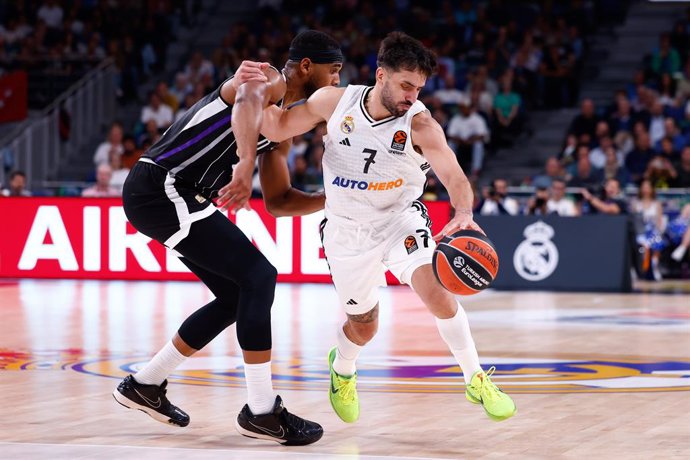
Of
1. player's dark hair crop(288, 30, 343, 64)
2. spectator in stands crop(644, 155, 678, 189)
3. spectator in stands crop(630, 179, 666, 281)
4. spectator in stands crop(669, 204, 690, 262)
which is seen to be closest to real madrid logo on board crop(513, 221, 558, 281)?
spectator in stands crop(630, 179, 666, 281)

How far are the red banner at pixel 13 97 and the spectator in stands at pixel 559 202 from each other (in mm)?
10404

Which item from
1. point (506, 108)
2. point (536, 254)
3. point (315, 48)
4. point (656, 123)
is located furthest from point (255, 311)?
point (506, 108)

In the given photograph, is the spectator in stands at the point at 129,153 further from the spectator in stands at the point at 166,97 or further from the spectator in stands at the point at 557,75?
the spectator in stands at the point at 557,75

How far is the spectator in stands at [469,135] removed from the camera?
Result: 67.7 feet

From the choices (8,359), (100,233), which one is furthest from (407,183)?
(100,233)

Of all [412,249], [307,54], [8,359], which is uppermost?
[307,54]

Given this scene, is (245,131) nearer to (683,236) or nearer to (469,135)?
(683,236)

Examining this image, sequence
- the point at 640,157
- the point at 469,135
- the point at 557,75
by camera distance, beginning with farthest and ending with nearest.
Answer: the point at 557,75 < the point at 469,135 < the point at 640,157

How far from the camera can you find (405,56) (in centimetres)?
611

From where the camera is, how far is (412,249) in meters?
6.32

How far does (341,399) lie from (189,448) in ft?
3.37

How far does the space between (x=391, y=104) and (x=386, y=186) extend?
41 cm

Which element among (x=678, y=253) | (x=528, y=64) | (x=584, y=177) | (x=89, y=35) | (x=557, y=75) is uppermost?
(x=89, y=35)

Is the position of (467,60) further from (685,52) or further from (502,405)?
(502,405)
